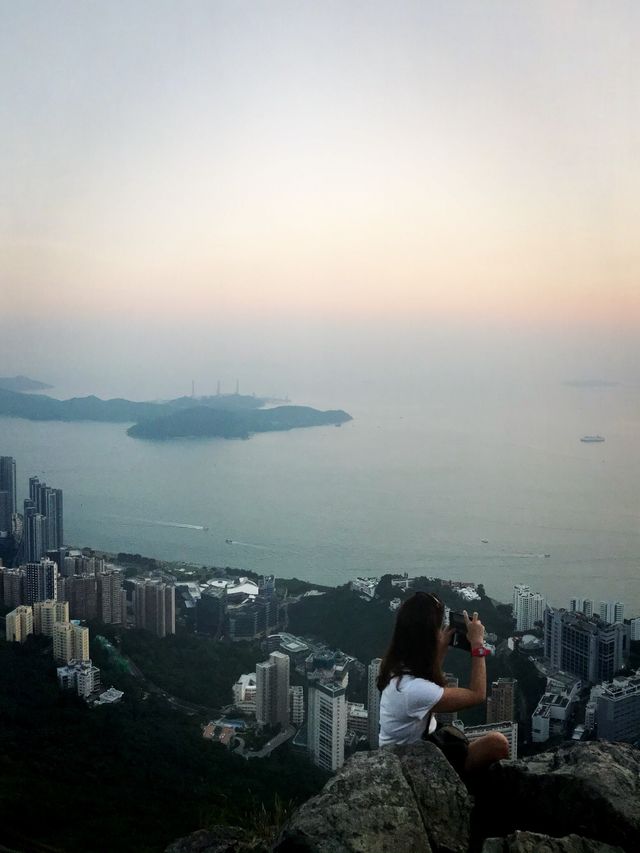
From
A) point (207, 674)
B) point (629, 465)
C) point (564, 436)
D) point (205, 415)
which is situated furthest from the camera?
point (205, 415)

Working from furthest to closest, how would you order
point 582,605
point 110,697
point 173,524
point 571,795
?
point 173,524 < point 582,605 < point 110,697 < point 571,795

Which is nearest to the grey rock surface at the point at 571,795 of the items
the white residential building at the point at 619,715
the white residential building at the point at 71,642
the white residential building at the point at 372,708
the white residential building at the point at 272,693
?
the white residential building at the point at 372,708

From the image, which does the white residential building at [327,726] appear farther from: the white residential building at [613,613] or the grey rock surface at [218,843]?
the grey rock surface at [218,843]

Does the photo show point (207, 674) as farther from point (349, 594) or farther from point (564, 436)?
point (564, 436)

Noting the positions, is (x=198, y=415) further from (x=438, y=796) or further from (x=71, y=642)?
(x=438, y=796)

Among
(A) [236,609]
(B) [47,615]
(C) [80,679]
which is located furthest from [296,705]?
(B) [47,615]

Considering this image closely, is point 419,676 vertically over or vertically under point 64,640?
over

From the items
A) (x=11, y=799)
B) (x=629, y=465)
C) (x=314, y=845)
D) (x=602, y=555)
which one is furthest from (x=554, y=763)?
(x=629, y=465)
